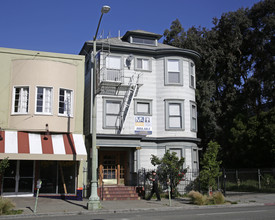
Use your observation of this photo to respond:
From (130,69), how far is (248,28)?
15332 mm

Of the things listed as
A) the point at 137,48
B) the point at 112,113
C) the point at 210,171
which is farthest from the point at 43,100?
the point at 210,171

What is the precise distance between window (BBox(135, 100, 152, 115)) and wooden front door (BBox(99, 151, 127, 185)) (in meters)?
3.08

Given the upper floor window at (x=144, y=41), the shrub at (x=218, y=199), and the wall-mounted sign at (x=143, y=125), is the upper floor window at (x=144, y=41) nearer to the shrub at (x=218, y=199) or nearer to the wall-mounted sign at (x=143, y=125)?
the wall-mounted sign at (x=143, y=125)

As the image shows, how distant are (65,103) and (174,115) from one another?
7.49 m

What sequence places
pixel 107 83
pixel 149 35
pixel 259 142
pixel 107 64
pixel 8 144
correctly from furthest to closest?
pixel 259 142
pixel 149 35
pixel 107 64
pixel 107 83
pixel 8 144

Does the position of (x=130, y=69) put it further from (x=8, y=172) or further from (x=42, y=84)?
(x=8, y=172)

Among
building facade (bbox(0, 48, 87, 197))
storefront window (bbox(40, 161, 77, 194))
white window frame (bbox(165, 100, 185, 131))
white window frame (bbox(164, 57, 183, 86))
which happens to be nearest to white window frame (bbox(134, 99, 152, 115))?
white window frame (bbox(165, 100, 185, 131))

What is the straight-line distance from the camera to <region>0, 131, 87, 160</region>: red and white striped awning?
1609cm

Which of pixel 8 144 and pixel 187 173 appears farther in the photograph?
pixel 187 173

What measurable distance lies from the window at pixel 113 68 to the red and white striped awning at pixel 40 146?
15.3 ft

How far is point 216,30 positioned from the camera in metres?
32.1

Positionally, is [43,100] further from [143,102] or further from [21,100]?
[143,102]

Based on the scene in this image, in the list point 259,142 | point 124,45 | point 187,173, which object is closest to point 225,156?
point 259,142

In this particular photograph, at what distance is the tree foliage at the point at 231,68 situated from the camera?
29359 millimetres
